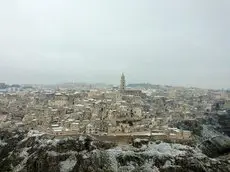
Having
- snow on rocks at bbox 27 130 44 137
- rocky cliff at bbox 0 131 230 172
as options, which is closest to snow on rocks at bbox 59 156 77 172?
rocky cliff at bbox 0 131 230 172

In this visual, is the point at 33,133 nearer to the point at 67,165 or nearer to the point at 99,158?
the point at 67,165

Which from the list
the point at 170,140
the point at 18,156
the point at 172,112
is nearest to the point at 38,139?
the point at 18,156

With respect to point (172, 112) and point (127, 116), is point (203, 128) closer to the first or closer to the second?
point (172, 112)

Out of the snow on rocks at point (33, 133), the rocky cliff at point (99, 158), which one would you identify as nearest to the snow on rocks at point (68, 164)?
the rocky cliff at point (99, 158)

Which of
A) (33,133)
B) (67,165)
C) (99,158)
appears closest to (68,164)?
(67,165)

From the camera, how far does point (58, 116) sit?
244 feet

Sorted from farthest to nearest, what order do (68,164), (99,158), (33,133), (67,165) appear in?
(33,133)
(99,158)
(68,164)
(67,165)

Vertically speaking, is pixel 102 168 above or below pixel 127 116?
below

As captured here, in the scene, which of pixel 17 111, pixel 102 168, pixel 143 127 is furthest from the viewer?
pixel 17 111

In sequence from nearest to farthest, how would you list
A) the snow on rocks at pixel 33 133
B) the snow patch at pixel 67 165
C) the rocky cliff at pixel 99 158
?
the snow patch at pixel 67 165 → the rocky cliff at pixel 99 158 → the snow on rocks at pixel 33 133

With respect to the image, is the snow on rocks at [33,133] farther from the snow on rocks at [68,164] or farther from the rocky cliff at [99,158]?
the snow on rocks at [68,164]

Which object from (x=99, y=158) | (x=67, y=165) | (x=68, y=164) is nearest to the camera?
(x=67, y=165)

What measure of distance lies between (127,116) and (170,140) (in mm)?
11760

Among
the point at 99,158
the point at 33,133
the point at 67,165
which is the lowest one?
the point at 67,165
